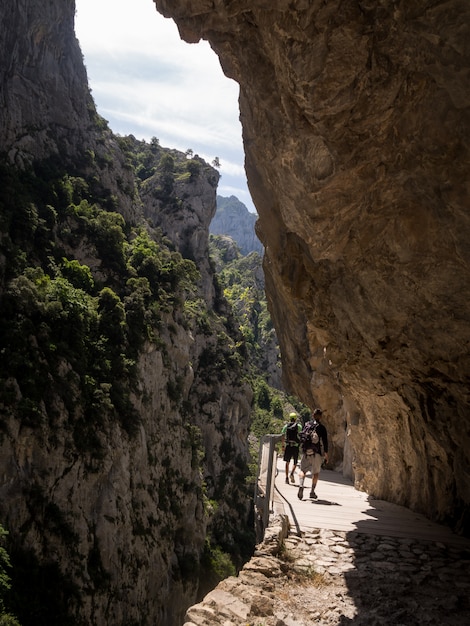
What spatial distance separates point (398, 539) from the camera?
7500mm

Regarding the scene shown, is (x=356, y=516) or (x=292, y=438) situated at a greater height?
(x=292, y=438)

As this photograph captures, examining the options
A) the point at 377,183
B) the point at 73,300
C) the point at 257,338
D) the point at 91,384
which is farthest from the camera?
the point at 257,338

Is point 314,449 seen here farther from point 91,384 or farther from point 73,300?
point 73,300

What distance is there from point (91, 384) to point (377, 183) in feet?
87.7

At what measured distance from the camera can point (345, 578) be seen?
609 cm

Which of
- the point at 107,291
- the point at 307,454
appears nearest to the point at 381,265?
the point at 307,454

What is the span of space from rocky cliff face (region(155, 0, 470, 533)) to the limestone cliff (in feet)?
61.9

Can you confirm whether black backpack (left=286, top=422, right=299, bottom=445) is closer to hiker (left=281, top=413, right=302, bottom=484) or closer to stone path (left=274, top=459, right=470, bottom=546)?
hiker (left=281, top=413, right=302, bottom=484)

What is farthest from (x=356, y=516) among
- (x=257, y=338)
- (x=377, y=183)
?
(x=257, y=338)

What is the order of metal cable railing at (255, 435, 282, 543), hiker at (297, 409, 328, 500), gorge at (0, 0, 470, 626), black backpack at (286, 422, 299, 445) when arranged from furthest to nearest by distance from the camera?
black backpack at (286, 422, 299, 445)
hiker at (297, 409, 328, 500)
metal cable railing at (255, 435, 282, 543)
gorge at (0, 0, 470, 626)

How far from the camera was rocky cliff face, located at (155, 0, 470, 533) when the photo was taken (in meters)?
4.90

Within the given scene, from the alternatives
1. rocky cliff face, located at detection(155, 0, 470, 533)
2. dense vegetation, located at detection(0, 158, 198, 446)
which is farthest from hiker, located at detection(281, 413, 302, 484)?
dense vegetation, located at detection(0, 158, 198, 446)

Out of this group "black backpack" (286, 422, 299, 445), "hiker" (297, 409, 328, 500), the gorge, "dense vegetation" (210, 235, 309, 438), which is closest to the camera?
the gorge

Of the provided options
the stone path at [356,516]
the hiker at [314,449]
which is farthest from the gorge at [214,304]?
the hiker at [314,449]
